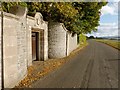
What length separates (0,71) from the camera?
8125mm

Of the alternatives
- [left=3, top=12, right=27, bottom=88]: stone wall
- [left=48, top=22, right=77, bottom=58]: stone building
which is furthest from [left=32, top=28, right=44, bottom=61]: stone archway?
[left=3, top=12, right=27, bottom=88]: stone wall

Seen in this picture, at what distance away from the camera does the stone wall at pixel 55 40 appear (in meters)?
21.2

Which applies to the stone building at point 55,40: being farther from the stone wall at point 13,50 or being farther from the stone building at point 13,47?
the stone wall at point 13,50

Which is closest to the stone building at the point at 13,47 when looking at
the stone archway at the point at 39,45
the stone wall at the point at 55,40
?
the stone archway at the point at 39,45

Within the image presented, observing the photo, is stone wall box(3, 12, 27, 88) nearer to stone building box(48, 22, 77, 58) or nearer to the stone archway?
the stone archway

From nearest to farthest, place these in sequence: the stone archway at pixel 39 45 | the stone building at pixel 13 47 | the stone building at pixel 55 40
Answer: the stone building at pixel 13 47
the stone archway at pixel 39 45
the stone building at pixel 55 40

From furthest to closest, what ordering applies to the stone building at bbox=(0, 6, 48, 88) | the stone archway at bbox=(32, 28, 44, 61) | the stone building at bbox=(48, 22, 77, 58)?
the stone building at bbox=(48, 22, 77, 58) < the stone archway at bbox=(32, 28, 44, 61) < the stone building at bbox=(0, 6, 48, 88)

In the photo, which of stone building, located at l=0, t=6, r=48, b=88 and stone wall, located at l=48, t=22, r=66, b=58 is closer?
stone building, located at l=0, t=6, r=48, b=88

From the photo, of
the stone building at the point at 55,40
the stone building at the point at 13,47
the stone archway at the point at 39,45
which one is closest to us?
the stone building at the point at 13,47

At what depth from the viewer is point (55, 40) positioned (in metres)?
21.4

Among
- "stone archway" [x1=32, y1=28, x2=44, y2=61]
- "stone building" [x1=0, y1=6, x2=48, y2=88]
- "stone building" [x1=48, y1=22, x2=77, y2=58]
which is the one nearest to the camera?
"stone building" [x1=0, y1=6, x2=48, y2=88]

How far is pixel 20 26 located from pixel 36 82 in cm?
241

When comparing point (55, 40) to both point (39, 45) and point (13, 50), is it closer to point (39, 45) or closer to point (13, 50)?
point (39, 45)

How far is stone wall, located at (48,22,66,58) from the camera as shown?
69.4 feet
